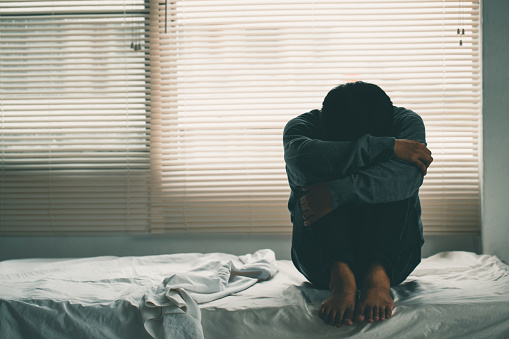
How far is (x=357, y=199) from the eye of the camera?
1.30 m

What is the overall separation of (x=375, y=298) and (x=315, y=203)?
0.30 metres

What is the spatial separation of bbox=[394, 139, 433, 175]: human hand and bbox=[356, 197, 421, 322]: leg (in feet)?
0.38

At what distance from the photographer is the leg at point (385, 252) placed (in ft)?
3.92

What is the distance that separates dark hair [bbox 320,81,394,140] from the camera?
139 centimetres

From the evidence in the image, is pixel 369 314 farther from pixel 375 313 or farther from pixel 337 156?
pixel 337 156

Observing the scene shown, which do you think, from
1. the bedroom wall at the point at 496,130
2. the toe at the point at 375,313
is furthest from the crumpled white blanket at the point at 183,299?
the bedroom wall at the point at 496,130

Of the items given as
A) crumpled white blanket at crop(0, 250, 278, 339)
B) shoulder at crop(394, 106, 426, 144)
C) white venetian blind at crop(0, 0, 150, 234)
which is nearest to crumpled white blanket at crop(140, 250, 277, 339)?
crumpled white blanket at crop(0, 250, 278, 339)

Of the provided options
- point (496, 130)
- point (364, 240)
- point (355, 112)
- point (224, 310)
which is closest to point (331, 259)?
point (364, 240)

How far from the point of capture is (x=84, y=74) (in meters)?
2.28

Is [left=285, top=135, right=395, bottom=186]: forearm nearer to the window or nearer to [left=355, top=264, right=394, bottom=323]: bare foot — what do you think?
[left=355, top=264, right=394, bottom=323]: bare foot

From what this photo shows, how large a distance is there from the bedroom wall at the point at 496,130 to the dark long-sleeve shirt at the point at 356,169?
0.96 m

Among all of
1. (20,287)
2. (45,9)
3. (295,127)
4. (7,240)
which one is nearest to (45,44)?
(45,9)

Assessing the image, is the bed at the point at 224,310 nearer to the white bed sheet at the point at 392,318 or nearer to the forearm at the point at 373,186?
the white bed sheet at the point at 392,318

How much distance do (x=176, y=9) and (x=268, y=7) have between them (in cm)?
46
